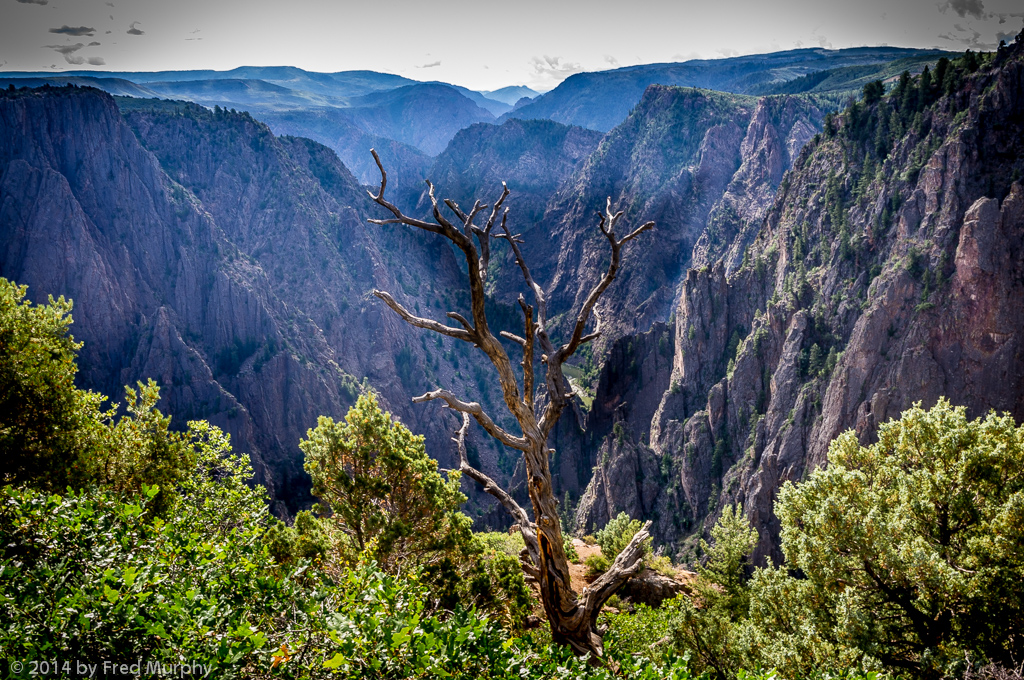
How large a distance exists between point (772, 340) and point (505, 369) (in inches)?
3222

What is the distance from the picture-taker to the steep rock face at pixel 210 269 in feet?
317

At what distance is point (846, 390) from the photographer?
63.2 meters

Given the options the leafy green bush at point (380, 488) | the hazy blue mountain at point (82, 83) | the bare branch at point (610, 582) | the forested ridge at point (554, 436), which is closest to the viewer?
the forested ridge at point (554, 436)

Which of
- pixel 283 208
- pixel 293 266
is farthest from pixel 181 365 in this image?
pixel 283 208

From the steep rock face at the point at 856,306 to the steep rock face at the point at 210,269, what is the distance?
1582 inches

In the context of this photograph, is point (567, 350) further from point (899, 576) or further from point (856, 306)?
point (856, 306)

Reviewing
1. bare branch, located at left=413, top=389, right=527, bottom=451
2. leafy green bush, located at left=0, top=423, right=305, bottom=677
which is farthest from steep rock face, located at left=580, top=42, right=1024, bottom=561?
leafy green bush, located at left=0, top=423, right=305, bottom=677

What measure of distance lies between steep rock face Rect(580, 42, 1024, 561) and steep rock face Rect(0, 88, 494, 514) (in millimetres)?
40173

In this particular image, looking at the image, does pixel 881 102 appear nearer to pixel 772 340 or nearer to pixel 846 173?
pixel 846 173

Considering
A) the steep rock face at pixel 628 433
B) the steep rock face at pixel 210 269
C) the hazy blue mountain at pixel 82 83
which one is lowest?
the steep rock face at pixel 628 433

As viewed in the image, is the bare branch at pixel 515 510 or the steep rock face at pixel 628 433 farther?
the steep rock face at pixel 628 433

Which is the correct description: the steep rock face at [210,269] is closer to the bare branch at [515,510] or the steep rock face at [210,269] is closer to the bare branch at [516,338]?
the bare branch at [515,510]

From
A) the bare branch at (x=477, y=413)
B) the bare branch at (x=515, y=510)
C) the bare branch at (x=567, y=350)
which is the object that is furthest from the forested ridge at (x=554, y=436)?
the bare branch at (x=567, y=350)

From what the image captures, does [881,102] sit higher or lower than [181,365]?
higher
